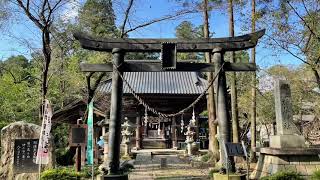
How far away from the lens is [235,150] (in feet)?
27.2

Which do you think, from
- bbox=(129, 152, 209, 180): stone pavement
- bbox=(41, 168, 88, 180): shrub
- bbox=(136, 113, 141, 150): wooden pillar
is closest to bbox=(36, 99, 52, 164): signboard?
bbox=(41, 168, 88, 180): shrub

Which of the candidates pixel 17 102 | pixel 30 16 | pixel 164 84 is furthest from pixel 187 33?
pixel 30 16

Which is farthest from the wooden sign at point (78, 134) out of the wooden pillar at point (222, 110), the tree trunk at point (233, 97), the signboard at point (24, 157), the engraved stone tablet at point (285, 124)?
the engraved stone tablet at point (285, 124)

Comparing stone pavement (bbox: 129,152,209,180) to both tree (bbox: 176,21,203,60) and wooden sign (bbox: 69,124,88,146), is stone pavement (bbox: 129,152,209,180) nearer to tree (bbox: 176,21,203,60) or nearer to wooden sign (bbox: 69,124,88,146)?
wooden sign (bbox: 69,124,88,146)

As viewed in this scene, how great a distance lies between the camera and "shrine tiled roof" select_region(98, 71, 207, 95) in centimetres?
2664

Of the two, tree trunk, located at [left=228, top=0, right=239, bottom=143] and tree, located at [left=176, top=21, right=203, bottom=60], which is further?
tree, located at [left=176, top=21, right=203, bottom=60]

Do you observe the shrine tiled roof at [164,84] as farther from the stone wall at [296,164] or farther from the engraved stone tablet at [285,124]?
the stone wall at [296,164]

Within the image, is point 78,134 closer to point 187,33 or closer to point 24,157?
point 24,157

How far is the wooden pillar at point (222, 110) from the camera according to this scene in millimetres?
8906

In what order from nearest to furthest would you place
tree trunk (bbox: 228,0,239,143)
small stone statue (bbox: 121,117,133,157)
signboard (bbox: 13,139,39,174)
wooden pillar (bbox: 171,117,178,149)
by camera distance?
1. signboard (bbox: 13,139,39,174)
2. tree trunk (bbox: 228,0,239,143)
3. small stone statue (bbox: 121,117,133,157)
4. wooden pillar (bbox: 171,117,178,149)

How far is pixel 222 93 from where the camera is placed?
363 inches

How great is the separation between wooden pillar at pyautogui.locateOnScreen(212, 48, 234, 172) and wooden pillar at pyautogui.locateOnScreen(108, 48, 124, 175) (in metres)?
2.77

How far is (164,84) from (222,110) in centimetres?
1895

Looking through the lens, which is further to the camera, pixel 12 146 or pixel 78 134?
pixel 78 134
